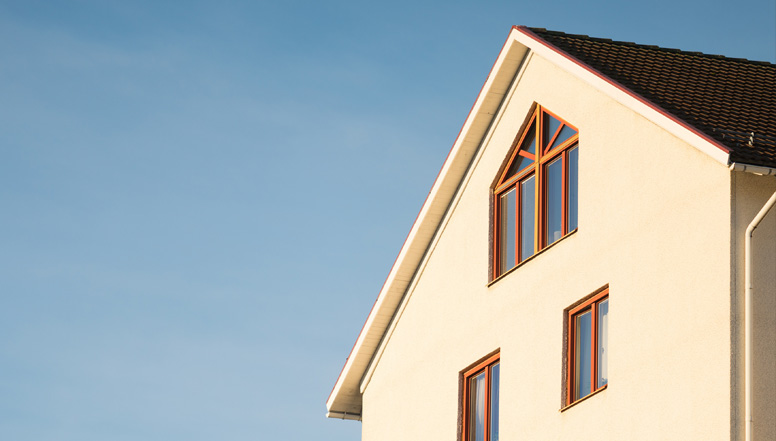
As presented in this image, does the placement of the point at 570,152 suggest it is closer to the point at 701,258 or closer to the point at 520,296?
the point at 520,296

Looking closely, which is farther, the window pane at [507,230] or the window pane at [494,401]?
the window pane at [507,230]

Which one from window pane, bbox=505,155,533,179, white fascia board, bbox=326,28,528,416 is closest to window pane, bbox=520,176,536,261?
window pane, bbox=505,155,533,179

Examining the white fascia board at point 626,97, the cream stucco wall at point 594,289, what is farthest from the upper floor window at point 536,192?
the white fascia board at point 626,97

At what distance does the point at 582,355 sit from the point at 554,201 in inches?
114

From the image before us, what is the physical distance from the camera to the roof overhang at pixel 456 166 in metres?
19.6

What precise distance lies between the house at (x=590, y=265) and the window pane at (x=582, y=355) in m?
0.03

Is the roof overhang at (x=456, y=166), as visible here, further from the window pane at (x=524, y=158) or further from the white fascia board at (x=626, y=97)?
the window pane at (x=524, y=158)

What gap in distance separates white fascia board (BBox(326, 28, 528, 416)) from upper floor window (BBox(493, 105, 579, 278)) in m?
1.10

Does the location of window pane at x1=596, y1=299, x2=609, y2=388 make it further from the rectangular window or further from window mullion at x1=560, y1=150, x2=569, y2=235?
window mullion at x1=560, y1=150, x2=569, y2=235

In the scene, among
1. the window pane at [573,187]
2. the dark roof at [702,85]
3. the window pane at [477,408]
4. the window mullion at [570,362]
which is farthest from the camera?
the window pane at [477,408]

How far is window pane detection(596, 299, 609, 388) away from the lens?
1981 cm

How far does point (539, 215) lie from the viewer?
22.5 meters

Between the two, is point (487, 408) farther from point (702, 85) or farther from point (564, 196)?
point (702, 85)

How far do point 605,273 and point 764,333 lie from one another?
132 inches
